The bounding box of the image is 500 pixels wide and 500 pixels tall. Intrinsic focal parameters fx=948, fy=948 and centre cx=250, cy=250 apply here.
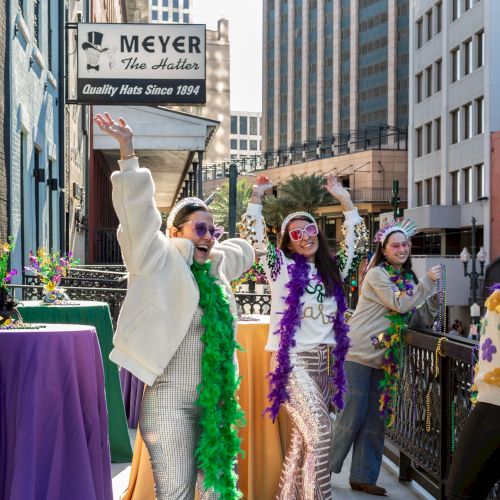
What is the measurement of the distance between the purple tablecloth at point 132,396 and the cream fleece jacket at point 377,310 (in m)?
2.85

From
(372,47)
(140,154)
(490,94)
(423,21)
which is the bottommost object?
(140,154)

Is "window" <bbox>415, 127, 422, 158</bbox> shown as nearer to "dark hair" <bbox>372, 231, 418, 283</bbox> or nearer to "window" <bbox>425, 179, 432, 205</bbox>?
"window" <bbox>425, 179, 432, 205</bbox>

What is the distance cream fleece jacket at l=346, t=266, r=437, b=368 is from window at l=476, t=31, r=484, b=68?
47659 mm

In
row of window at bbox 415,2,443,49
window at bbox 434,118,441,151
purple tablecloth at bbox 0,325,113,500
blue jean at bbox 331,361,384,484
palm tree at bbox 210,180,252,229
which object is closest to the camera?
purple tablecloth at bbox 0,325,113,500

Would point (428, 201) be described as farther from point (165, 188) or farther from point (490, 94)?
point (165, 188)

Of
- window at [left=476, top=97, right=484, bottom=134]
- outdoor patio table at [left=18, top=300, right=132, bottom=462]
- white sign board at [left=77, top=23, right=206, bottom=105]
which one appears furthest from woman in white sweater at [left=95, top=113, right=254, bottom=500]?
window at [left=476, top=97, right=484, bottom=134]

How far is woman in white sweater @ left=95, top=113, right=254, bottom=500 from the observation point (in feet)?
14.8

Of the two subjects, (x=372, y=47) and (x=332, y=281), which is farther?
(x=372, y=47)

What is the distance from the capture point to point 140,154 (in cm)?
2431

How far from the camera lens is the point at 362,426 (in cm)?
725

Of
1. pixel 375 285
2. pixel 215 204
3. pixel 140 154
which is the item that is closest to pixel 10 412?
pixel 375 285

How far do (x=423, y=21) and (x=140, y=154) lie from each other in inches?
1689

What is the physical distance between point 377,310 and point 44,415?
3.11m

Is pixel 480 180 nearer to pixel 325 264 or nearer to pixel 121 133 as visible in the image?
pixel 325 264
